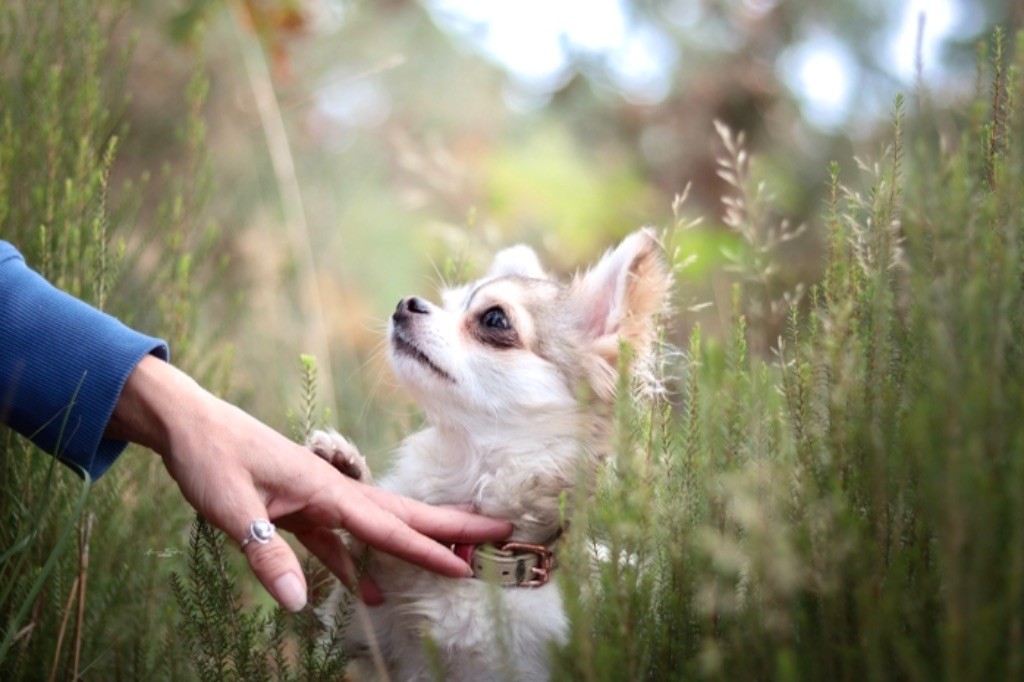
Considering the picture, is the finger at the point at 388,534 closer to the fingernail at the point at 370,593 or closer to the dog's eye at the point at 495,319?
the fingernail at the point at 370,593

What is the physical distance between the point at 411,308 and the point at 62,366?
2.77 feet

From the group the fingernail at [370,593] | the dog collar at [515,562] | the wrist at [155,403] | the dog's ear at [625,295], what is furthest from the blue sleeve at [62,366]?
the dog's ear at [625,295]

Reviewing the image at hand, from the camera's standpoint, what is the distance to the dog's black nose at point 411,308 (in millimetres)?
2307

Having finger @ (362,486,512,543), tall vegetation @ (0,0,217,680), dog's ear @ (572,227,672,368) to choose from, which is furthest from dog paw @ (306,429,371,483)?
dog's ear @ (572,227,672,368)

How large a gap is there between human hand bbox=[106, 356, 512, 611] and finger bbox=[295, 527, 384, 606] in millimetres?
37

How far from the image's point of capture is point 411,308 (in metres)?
2.32

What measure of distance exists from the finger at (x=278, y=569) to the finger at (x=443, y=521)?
308 millimetres

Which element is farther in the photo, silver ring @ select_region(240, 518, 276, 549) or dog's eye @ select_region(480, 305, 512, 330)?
dog's eye @ select_region(480, 305, 512, 330)

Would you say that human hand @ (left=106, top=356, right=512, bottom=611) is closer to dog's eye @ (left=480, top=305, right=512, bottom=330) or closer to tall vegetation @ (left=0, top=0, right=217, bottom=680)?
tall vegetation @ (left=0, top=0, right=217, bottom=680)

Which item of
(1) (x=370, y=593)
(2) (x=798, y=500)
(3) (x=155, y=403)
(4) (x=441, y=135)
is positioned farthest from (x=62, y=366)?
(4) (x=441, y=135)

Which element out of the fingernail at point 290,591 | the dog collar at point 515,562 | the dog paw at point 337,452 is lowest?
the fingernail at point 290,591

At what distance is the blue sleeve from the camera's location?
1764 millimetres

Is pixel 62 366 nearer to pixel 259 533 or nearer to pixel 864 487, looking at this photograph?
pixel 259 533

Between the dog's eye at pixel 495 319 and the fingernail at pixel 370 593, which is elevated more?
the dog's eye at pixel 495 319
